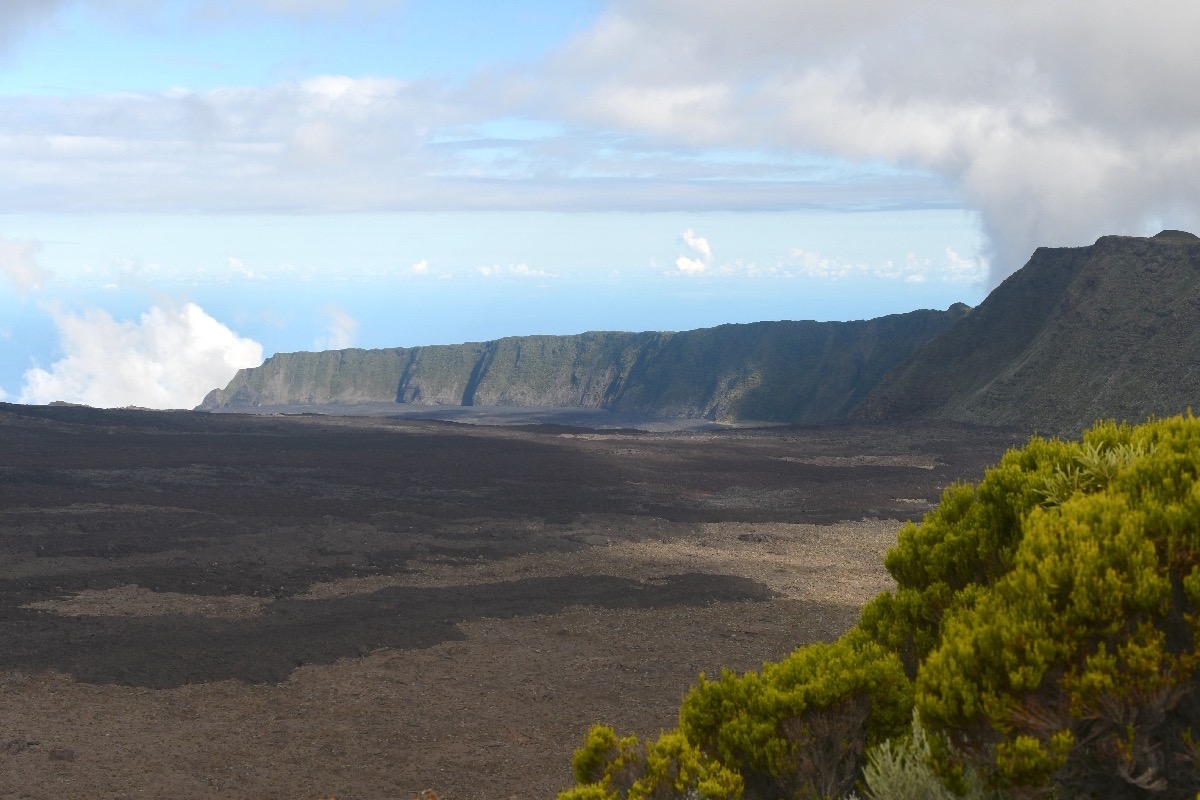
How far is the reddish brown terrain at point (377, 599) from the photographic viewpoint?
44.5 feet

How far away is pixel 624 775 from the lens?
7.23m

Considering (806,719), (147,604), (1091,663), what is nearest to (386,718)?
(147,604)

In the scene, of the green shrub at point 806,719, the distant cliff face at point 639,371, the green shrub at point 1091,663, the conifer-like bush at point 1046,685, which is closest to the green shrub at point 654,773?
the conifer-like bush at point 1046,685

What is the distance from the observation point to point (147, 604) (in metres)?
21.2

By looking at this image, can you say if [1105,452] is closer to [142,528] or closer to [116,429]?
[142,528]

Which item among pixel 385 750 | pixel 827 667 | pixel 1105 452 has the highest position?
pixel 1105 452

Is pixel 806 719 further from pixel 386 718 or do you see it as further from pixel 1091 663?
pixel 386 718

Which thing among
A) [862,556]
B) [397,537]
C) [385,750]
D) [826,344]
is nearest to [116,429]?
[397,537]

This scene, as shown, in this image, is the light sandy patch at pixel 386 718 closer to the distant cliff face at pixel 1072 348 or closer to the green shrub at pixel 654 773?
the green shrub at pixel 654 773

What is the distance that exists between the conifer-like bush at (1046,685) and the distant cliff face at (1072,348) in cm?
4945

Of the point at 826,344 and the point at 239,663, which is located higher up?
the point at 826,344

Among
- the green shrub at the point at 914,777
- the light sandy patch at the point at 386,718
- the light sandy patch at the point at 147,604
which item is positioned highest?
the green shrub at the point at 914,777

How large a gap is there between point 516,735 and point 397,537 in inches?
625

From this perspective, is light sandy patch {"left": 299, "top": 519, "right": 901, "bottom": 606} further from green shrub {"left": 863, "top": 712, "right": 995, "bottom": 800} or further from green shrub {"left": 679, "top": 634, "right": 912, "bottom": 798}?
green shrub {"left": 863, "top": 712, "right": 995, "bottom": 800}
